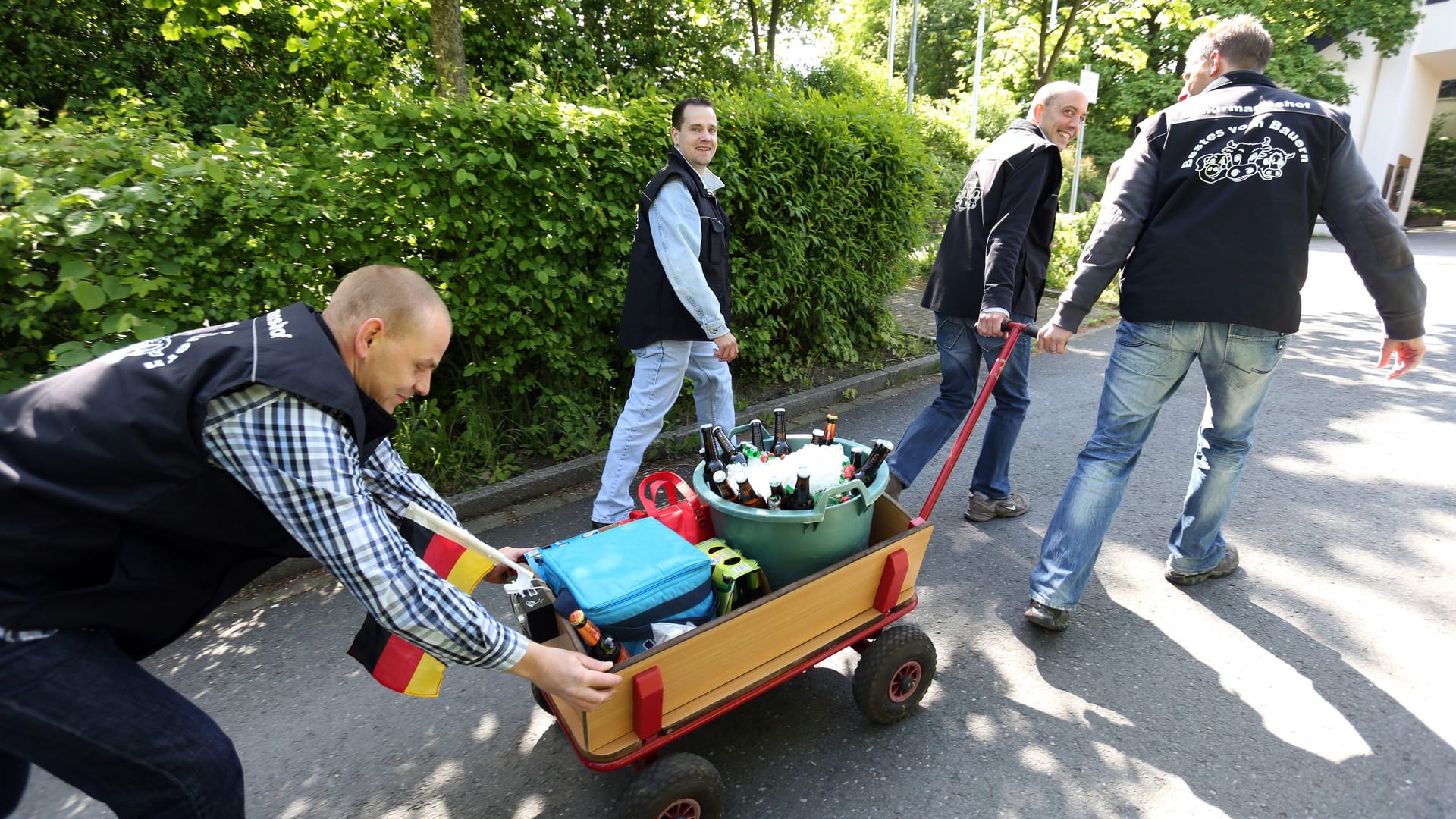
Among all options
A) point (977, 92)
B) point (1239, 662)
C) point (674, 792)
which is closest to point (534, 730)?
point (674, 792)

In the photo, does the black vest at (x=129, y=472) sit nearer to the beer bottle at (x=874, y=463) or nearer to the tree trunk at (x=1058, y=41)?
the beer bottle at (x=874, y=463)

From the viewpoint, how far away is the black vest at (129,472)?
132 centimetres

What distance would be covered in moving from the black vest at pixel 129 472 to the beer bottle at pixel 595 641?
2.48ft

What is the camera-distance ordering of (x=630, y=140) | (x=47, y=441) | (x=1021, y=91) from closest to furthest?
(x=47, y=441), (x=630, y=140), (x=1021, y=91)

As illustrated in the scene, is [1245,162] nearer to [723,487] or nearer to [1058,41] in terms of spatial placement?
[723,487]

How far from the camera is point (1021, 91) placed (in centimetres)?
2283

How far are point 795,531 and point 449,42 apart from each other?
18.6 ft

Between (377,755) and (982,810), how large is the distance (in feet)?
6.55

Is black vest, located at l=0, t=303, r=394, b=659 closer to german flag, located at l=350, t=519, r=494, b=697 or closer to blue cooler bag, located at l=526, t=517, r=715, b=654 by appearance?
german flag, located at l=350, t=519, r=494, b=697

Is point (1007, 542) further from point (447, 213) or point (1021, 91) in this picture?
point (1021, 91)

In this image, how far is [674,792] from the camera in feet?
6.37

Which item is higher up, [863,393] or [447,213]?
[447,213]

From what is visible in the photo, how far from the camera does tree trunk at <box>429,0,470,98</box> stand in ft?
19.4

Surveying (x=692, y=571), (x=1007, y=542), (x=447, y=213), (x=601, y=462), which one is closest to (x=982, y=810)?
(x=692, y=571)
